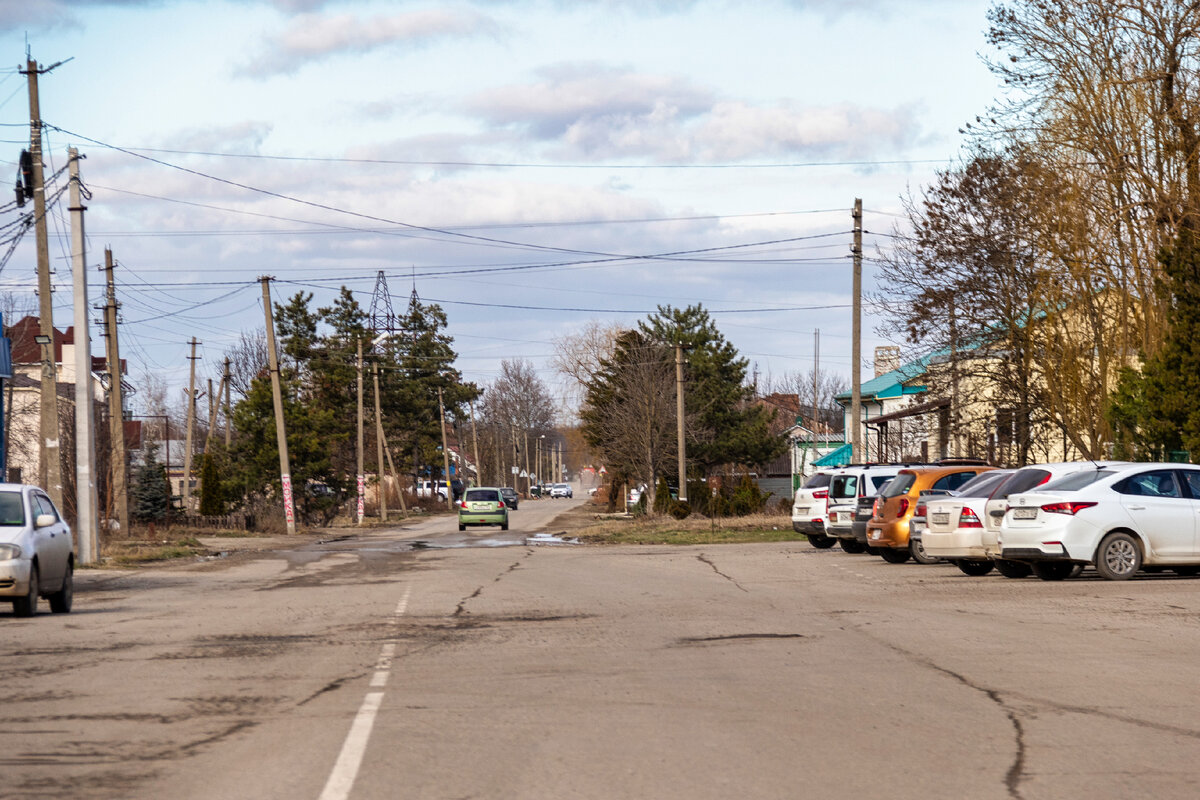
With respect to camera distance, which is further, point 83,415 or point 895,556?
point 83,415

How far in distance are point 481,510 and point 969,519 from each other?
98.6 feet

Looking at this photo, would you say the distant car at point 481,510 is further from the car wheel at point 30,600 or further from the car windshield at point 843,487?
the car wheel at point 30,600

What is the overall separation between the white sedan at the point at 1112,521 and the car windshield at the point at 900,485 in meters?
4.80

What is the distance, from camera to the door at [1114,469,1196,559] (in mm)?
17844

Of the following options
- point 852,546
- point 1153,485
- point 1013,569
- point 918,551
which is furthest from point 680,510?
point 1153,485

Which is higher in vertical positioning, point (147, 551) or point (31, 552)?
point (31, 552)

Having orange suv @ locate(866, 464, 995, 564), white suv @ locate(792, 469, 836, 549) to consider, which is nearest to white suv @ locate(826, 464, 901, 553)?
white suv @ locate(792, 469, 836, 549)

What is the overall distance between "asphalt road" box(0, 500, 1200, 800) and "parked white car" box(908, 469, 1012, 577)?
1964 mm

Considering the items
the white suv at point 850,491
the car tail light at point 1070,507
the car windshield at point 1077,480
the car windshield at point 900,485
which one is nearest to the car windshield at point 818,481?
the white suv at point 850,491

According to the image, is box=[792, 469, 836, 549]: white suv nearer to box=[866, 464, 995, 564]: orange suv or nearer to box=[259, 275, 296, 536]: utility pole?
box=[866, 464, 995, 564]: orange suv

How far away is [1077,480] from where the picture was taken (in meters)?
18.1

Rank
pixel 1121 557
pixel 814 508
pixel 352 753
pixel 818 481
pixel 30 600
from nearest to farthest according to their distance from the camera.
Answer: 1. pixel 352 753
2. pixel 30 600
3. pixel 1121 557
4. pixel 814 508
5. pixel 818 481

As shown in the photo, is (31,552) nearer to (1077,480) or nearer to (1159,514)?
(1077,480)

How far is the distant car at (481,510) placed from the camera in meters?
47.8
